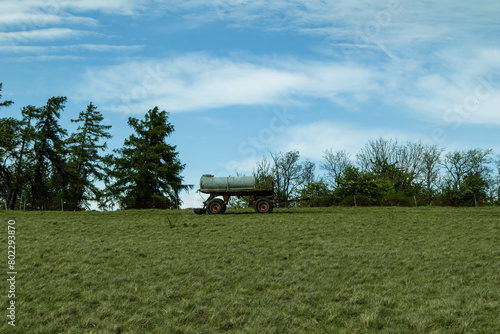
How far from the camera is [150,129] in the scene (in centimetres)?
4797

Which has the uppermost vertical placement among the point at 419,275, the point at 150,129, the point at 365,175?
the point at 150,129

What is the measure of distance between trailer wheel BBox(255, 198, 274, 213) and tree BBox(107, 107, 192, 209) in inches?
773

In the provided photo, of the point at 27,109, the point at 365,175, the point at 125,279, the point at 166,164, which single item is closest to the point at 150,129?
the point at 166,164

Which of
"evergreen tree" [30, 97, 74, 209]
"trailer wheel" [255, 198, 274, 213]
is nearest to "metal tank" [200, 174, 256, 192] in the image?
"trailer wheel" [255, 198, 274, 213]

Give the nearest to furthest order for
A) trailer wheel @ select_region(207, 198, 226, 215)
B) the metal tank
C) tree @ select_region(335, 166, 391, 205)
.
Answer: the metal tank, trailer wheel @ select_region(207, 198, 226, 215), tree @ select_region(335, 166, 391, 205)

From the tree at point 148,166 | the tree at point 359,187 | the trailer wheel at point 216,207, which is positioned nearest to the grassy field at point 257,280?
the trailer wheel at point 216,207

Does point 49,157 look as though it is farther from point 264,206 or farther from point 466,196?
point 466,196

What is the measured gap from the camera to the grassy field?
25.9 ft

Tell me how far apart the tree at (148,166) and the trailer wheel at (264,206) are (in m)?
19.6

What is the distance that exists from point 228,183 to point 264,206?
246 centimetres

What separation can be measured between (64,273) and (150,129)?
37.9m

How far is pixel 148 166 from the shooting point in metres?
45.4

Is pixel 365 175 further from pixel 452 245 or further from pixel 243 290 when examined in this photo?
pixel 243 290

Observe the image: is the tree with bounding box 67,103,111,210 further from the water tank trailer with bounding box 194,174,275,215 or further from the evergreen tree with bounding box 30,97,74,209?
the water tank trailer with bounding box 194,174,275,215
